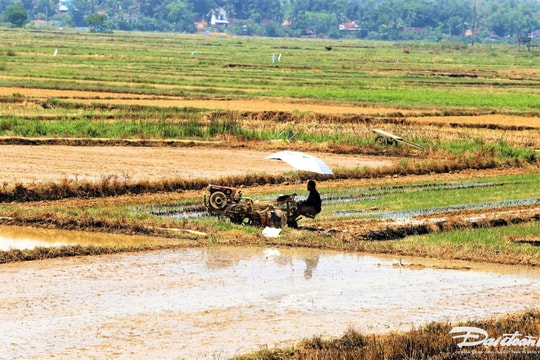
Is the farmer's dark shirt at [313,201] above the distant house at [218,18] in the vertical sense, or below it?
above

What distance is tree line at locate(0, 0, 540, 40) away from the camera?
579 feet

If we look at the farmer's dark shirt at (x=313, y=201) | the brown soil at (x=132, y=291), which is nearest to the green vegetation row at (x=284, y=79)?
the brown soil at (x=132, y=291)

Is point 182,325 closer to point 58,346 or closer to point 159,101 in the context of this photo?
point 58,346

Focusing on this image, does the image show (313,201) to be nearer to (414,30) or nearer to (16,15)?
(16,15)

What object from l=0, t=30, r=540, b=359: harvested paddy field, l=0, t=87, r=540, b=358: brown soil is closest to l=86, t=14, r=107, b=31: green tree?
l=0, t=30, r=540, b=359: harvested paddy field

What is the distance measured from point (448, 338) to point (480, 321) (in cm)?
101

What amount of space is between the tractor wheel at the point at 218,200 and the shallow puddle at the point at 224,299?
5.02 feet

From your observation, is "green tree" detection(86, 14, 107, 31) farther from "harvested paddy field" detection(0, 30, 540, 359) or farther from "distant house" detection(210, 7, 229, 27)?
"harvested paddy field" detection(0, 30, 540, 359)

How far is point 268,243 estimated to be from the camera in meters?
14.3

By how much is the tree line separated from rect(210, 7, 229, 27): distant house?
1.32 feet

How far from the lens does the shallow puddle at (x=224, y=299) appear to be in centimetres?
934

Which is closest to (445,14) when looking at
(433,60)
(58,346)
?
(433,60)

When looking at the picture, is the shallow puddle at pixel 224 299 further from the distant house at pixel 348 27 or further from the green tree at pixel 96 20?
the distant house at pixel 348 27

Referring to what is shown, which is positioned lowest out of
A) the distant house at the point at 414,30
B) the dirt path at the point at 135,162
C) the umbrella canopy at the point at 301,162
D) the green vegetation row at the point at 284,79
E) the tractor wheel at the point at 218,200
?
the distant house at the point at 414,30
